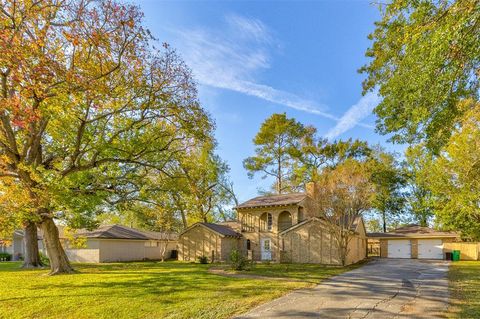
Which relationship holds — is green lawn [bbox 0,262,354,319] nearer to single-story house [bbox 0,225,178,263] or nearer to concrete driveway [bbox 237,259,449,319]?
concrete driveway [bbox 237,259,449,319]

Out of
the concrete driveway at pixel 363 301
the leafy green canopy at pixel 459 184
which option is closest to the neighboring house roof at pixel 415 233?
the leafy green canopy at pixel 459 184

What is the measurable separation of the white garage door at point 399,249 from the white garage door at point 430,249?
107cm

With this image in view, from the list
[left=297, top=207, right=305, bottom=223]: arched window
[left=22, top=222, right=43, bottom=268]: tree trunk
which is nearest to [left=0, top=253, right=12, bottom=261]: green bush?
[left=22, top=222, right=43, bottom=268]: tree trunk

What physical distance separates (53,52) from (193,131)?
7.19m

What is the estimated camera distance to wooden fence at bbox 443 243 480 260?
28.9m

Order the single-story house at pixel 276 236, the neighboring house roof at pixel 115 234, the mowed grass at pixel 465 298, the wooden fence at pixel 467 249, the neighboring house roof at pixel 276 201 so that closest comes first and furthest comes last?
the mowed grass at pixel 465 298, the single-story house at pixel 276 236, the neighboring house roof at pixel 276 201, the wooden fence at pixel 467 249, the neighboring house roof at pixel 115 234

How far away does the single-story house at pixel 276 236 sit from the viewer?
24938 millimetres

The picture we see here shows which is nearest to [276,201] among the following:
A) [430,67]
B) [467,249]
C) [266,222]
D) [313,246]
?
[266,222]

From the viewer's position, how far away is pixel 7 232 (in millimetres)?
15867

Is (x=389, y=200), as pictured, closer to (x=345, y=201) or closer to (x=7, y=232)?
(x=345, y=201)

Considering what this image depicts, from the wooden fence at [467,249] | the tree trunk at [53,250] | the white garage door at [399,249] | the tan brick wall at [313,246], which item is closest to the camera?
the tree trunk at [53,250]

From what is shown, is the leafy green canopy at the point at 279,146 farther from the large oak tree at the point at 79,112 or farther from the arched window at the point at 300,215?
the large oak tree at the point at 79,112

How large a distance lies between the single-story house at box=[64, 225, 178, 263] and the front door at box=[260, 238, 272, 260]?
31.7ft

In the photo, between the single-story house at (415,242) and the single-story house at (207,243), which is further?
the single-story house at (415,242)
